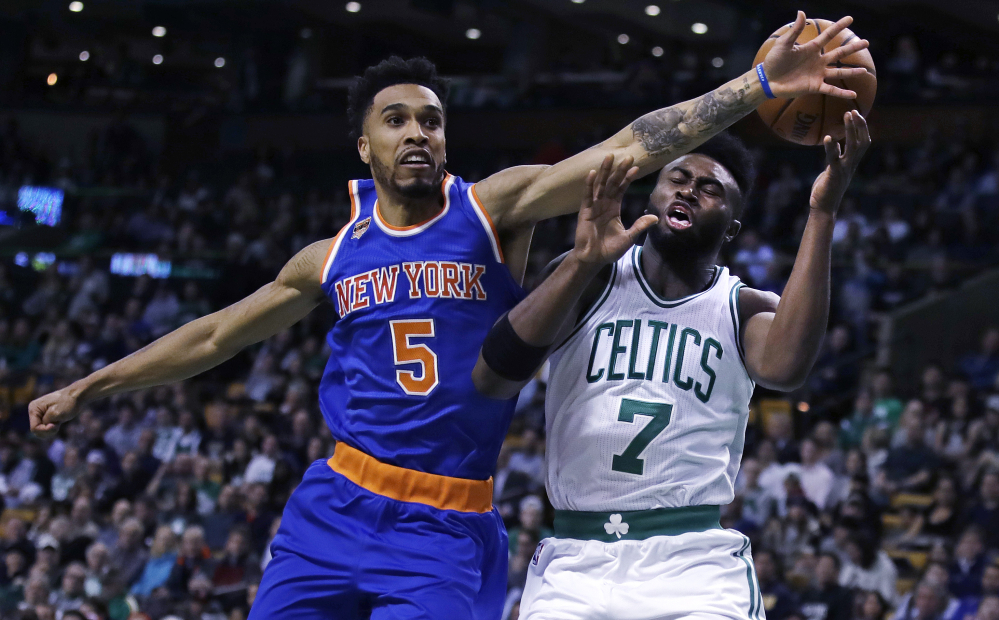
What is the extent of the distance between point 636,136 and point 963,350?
9.83 m

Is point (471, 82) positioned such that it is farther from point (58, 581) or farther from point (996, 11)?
point (58, 581)

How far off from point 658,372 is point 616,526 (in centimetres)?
49

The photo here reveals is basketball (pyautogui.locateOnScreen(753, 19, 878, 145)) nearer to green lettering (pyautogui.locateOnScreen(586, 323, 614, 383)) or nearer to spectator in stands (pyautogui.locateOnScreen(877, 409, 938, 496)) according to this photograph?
Result: green lettering (pyautogui.locateOnScreen(586, 323, 614, 383))

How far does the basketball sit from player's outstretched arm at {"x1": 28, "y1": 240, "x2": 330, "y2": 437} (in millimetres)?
1624

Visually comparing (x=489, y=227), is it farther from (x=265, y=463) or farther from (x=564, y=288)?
(x=265, y=463)

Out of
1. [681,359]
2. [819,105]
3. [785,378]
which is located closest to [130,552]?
[681,359]

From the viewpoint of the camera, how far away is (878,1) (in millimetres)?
16938

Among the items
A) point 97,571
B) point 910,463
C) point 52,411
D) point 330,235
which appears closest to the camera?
point 52,411

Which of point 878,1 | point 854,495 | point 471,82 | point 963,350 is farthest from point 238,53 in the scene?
point 854,495

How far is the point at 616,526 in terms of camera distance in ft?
11.6

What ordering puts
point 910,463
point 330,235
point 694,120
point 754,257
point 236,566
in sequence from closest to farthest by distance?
1. point 694,120
2. point 910,463
3. point 236,566
4. point 754,257
5. point 330,235

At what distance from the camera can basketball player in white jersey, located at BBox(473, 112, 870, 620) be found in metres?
3.36

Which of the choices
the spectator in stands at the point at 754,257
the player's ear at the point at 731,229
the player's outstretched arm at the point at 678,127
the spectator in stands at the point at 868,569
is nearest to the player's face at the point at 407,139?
the player's outstretched arm at the point at 678,127

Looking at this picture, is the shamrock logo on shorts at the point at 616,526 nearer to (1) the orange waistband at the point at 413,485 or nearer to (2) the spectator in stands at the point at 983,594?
(1) the orange waistband at the point at 413,485
